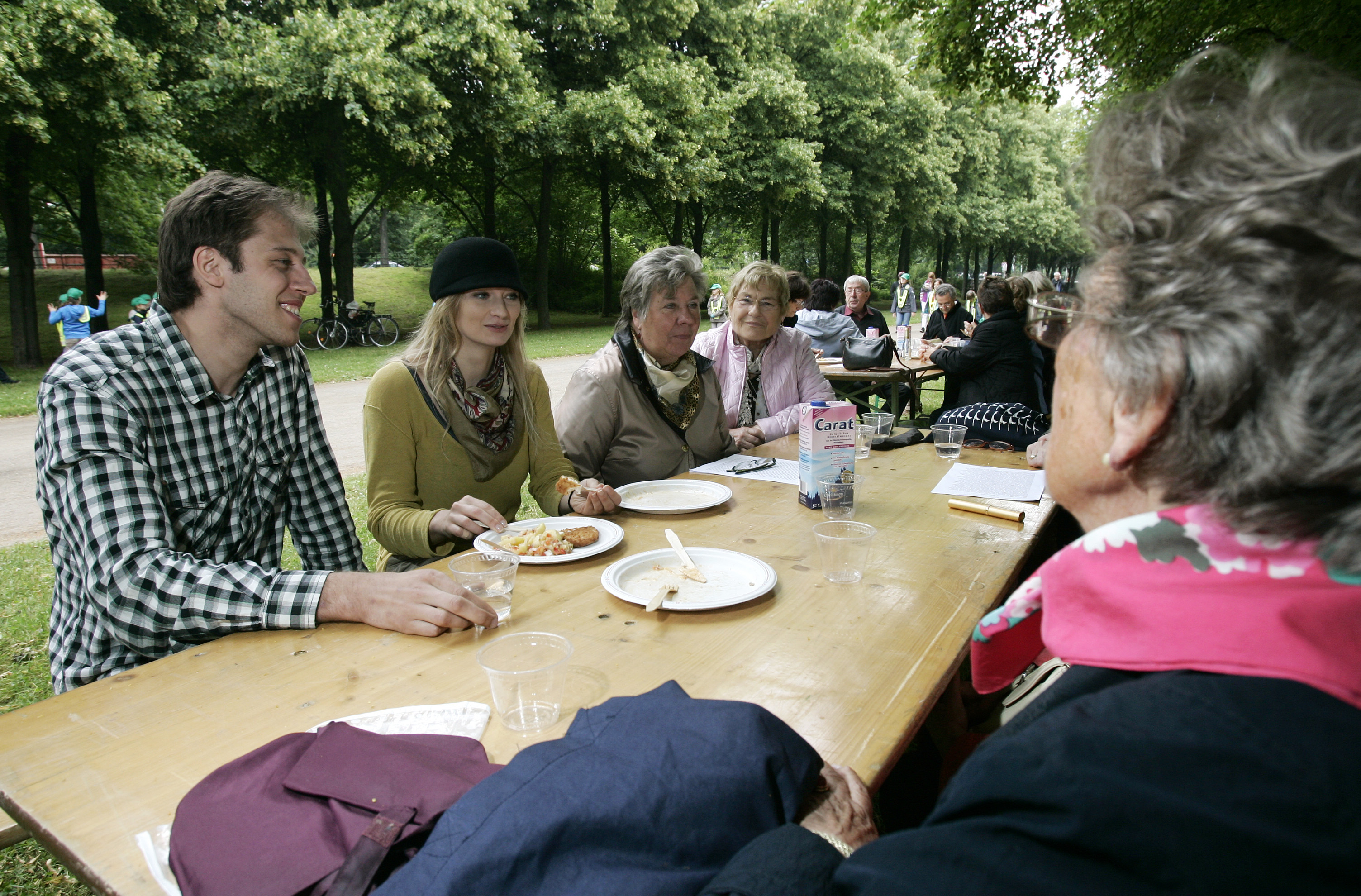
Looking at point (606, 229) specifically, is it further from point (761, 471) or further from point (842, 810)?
point (842, 810)

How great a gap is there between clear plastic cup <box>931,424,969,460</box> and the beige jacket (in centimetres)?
116

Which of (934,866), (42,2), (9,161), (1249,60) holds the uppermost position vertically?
(42,2)

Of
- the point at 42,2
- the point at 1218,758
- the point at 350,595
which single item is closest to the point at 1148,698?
the point at 1218,758

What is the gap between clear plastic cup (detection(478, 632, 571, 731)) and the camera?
4.48ft

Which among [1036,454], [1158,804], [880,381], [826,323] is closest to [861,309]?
[826,323]

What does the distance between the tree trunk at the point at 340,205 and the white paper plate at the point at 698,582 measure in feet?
60.4

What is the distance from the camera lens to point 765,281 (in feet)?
15.7

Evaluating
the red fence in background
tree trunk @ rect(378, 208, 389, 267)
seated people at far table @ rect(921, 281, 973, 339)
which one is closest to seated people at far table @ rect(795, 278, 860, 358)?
seated people at far table @ rect(921, 281, 973, 339)

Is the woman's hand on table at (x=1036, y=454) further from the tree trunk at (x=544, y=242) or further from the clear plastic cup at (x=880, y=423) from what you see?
the tree trunk at (x=544, y=242)

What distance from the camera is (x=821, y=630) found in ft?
5.69

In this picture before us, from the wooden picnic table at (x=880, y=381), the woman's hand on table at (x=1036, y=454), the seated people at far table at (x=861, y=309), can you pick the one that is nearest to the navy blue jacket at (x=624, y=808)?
the woman's hand on table at (x=1036, y=454)

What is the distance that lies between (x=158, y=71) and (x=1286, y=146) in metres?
18.8

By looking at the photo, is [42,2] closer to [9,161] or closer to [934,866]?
[9,161]

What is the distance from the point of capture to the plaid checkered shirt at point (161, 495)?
1690 millimetres
